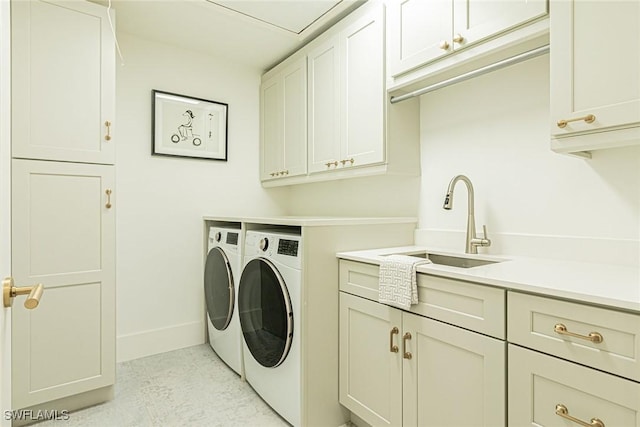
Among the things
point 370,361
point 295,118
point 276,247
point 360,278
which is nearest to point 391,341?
point 370,361

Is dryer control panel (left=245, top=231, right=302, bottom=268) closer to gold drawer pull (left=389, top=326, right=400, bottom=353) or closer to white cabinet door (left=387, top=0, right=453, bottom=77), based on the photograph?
gold drawer pull (left=389, top=326, right=400, bottom=353)

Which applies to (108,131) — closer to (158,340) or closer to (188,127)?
(188,127)

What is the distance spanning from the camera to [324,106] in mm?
2428

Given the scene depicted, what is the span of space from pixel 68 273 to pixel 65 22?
4.61ft

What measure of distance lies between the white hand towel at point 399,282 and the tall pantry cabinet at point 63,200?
1620mm

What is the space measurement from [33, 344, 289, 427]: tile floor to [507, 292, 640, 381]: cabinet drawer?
1.33m

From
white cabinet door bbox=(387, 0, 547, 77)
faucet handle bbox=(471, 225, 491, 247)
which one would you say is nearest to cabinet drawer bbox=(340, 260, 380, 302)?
faucet handle bbox=(471, 225, 491, 247)

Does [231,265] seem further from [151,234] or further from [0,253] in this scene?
[0,253]

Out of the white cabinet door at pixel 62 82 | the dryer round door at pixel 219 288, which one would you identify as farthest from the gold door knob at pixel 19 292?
the dryer round door at pixel 219 288

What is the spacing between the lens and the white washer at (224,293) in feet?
7.46

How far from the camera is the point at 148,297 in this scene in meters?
2.68

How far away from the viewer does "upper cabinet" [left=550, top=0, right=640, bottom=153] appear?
1.09 meters

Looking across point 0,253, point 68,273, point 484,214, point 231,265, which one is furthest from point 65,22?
point 484,214

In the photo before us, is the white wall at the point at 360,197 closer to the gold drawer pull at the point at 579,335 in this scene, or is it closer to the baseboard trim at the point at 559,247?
the baseboard trim at the point at 559,247
